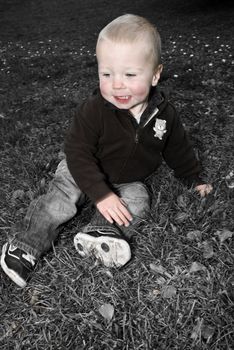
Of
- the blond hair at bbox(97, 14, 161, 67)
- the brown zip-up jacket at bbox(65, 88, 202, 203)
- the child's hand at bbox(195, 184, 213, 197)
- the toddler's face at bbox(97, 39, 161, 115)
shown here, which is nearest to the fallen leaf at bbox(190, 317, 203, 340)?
the brown zip-up jacket at bbox(65, 88, 202, 203)

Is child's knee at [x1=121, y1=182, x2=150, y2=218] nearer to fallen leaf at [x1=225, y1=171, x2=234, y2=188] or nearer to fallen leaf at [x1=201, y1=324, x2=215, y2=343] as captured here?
fallen leaf at [x1=225, y1=171, x2=234, y2=188]

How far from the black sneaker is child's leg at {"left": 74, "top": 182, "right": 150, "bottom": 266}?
14.1 inches

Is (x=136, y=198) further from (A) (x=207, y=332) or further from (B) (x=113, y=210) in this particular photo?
(A) (x=207, y=332)

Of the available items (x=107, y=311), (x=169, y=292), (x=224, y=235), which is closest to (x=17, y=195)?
(x=107, y=311)

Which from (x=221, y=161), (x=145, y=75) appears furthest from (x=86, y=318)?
(x=221, y=161)

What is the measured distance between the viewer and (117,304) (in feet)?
8.10

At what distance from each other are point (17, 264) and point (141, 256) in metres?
0.87

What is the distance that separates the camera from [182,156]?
134 inches

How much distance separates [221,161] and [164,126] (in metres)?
1.07

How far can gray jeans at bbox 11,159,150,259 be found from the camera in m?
2.86

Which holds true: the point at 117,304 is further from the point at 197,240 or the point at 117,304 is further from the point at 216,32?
the point at 216,32

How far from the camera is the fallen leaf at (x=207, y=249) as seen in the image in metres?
2.70

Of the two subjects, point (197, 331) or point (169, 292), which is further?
point (169, 292)

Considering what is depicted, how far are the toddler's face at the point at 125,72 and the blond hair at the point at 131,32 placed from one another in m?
0.03
